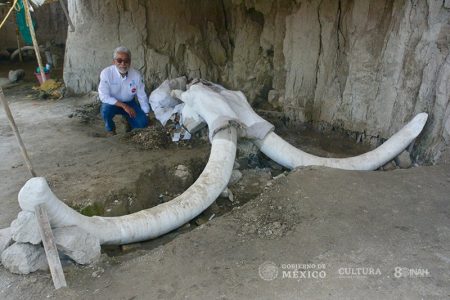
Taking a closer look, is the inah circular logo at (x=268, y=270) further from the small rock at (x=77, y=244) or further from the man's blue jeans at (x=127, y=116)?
the man's blue jeans at (x=127, y=116)

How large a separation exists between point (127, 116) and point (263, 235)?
3.01 metres

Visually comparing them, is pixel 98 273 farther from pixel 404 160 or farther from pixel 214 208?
pixel 404 160

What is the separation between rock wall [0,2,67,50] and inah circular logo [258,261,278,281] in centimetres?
1144

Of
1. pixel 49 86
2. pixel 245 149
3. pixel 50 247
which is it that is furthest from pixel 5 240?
pixel 49 86

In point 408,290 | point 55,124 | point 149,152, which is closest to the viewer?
point 408,290

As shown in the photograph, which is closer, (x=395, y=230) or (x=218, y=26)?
(x=395, y=230)

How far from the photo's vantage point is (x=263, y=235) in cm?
253

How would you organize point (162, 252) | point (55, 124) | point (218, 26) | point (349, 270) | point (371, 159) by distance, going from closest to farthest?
point (349, 270) → point (162, 252) → point (371, 159) → point (55, 124) → point (218, 26)

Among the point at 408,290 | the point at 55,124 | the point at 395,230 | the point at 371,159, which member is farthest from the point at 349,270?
the point at 55,124

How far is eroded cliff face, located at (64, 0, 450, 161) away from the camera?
365 cm

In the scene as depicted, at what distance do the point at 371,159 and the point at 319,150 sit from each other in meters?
0.81

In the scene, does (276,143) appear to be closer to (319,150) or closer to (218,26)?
(319,150)

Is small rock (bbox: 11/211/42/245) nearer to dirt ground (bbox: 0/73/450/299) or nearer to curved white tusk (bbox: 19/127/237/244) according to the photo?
curved white tusk (bbox: 19/127/237/244)

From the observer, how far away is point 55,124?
510 cm
